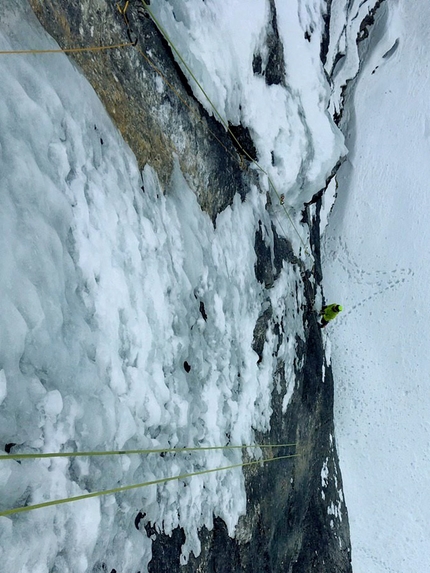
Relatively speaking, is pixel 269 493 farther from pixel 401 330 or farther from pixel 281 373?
pixel 401 330

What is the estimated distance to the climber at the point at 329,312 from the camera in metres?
5.06

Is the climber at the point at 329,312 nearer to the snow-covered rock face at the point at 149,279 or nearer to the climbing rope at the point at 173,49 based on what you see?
the snow-covered rock face at the point at 149,279

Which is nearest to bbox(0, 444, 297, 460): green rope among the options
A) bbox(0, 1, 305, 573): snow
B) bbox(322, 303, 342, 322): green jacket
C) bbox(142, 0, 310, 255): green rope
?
bbox(0, 1, 305, 573): snow

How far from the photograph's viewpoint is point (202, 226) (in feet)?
11.2

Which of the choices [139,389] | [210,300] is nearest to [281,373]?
[210,300]

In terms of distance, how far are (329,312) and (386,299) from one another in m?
1.47

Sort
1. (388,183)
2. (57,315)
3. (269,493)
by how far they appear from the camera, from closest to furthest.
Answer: (57,315), (269,493), (388,183)

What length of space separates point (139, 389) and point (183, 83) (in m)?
2.20

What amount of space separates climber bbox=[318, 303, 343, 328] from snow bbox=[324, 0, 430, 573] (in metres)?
0.62

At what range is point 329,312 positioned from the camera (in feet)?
17.0

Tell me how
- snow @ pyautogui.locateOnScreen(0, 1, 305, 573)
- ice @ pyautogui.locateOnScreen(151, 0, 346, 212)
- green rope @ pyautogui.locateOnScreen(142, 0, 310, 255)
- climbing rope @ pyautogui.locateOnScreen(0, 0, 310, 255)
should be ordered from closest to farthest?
snow @ pyautogui.locateOnScreen(0, 1, 305, 573), climbing rope @ pyautogui.locateOnScreen(0, 0, 310, 255), green rope @ pyautogui.locateOnScreen(142, 0, 310, 255), ice @ pyautogui.locateOnScreen(151, 0, 346, 212)

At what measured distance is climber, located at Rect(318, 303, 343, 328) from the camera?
16.6ft

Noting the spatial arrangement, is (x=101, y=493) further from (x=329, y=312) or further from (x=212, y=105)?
(x=329, y=312)

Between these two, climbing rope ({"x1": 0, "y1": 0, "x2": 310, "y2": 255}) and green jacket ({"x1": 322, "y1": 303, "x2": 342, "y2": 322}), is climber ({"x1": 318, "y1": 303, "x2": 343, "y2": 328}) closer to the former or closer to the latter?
green jacket ({"x1": 322, "y1": 303, "x2": 342, "y2": 322})
